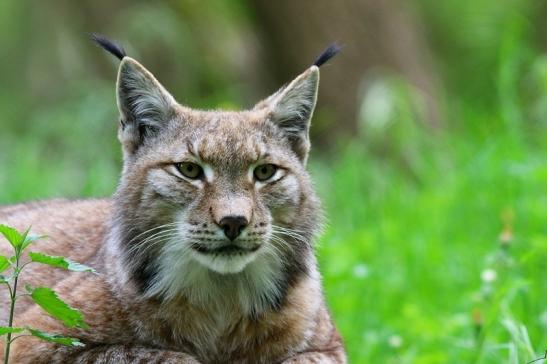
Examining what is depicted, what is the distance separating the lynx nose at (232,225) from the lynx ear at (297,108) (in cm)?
92

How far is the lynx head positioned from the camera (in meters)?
5.08

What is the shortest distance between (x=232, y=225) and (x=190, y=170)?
450 millimetres

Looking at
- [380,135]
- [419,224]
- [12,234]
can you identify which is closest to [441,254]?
[419,224]

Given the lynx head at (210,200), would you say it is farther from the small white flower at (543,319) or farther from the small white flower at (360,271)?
the small white flower at (360,271)

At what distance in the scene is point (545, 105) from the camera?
9.70 m

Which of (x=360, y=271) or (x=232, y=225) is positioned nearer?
(x=232, y=225)

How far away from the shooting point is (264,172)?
5.38 metres

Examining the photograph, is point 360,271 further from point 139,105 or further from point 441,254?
point 139,105

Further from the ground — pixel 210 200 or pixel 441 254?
pixel 210 200

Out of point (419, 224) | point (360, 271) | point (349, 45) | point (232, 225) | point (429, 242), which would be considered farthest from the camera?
point (349, 45)

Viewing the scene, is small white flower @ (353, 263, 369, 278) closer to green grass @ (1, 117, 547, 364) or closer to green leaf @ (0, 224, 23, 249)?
green grass @ (1, 117, 547, 364)

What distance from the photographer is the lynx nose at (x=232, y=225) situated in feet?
16.2

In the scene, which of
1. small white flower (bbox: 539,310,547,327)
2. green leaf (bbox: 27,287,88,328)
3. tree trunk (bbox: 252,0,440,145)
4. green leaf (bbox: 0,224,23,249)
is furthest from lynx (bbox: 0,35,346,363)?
tree trunk (bbox: 252,0,440,145)

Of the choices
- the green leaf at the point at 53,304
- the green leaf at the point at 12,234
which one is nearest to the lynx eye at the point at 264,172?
the green leaf at the point at 53,304
